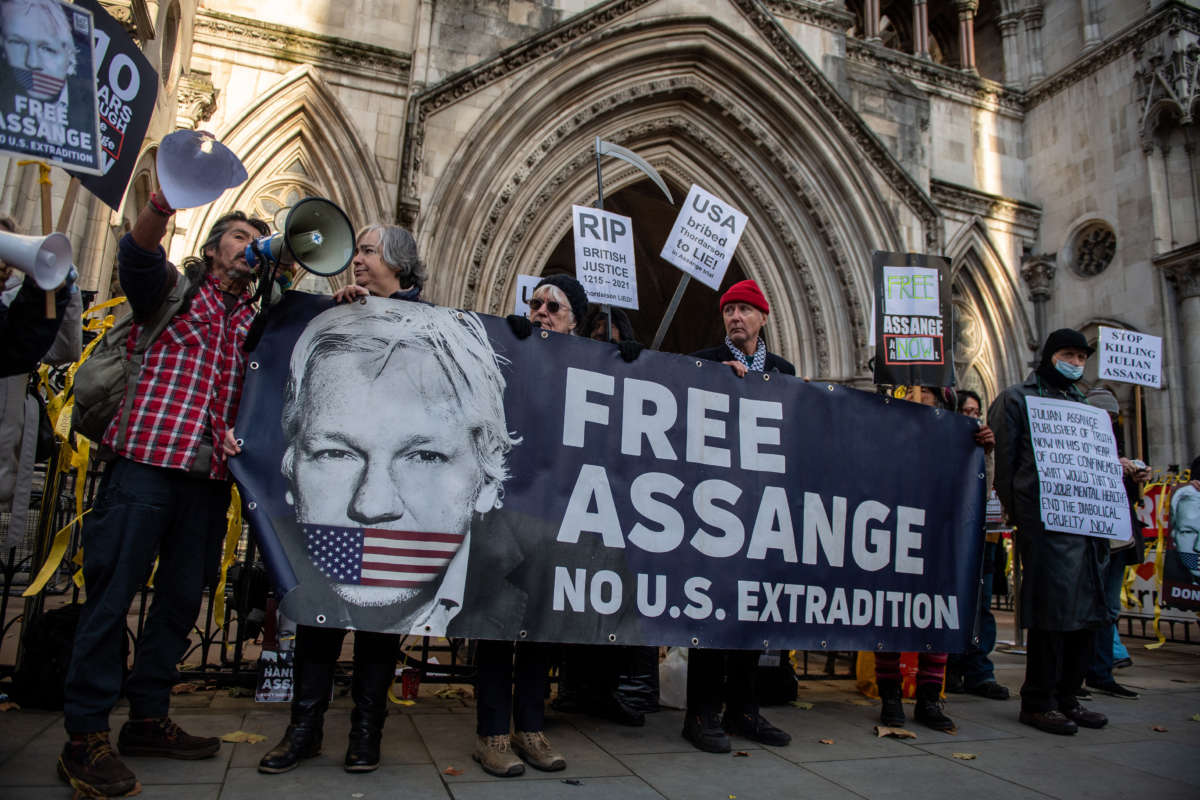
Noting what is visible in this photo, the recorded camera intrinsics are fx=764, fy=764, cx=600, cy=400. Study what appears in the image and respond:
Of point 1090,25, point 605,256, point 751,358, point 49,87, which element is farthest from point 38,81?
point 1090,25

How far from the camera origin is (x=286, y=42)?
1085 cm

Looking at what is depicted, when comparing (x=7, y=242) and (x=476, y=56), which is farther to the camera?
(x=476, y=56)

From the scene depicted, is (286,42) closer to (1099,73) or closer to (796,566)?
(796,566)

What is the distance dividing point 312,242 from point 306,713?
1860 millimetres

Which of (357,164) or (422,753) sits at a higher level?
(357,164)

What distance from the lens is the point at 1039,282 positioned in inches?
622

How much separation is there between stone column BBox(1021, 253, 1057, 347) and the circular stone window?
0.43 metres

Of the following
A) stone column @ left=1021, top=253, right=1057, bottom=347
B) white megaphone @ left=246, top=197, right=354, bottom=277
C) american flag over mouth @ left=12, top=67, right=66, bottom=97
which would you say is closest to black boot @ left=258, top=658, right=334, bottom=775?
white megaphone @ left=246, top=197, right=354, bottom=277

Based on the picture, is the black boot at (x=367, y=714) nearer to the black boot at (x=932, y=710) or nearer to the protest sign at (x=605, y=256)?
the black boot at (x=932, y=710)

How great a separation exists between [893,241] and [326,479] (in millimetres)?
12138

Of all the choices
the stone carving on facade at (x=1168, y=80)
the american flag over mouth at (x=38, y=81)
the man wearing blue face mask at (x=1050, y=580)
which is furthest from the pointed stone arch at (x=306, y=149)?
the stone carving on facade at (x=1168, y=80)

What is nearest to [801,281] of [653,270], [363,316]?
[653,270]

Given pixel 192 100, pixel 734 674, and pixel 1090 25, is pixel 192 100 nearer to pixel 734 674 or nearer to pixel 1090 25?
pixel 734 674

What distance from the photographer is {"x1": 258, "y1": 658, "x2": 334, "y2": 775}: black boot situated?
2959mm
